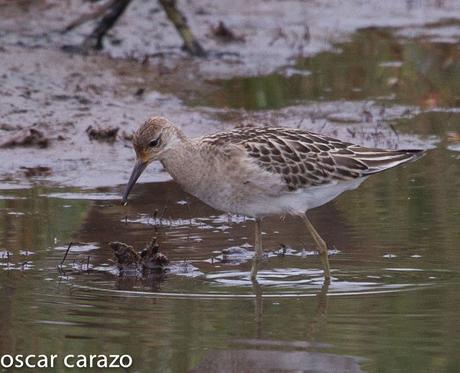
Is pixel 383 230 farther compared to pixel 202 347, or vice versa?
pixel 383 230

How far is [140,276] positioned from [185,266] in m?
0.34

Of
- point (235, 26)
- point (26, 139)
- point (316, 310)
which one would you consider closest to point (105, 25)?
point (235, 26)

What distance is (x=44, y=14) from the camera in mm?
17188

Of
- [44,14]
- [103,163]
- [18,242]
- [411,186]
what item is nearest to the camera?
[18,242]

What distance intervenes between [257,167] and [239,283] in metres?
0.81

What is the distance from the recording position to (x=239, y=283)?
8609 millimetres

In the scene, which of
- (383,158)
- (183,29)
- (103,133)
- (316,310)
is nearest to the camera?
(316,310)

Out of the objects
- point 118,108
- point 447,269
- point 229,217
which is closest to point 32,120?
point 118,108

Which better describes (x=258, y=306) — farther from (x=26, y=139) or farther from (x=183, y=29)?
(x=183, y=29)

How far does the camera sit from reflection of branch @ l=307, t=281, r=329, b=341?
288 inches

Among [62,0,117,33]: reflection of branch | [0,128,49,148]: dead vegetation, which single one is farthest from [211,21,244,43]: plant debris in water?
[0,128,49,148]: dead vegetation

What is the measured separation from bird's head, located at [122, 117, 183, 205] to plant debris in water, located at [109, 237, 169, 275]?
53cm

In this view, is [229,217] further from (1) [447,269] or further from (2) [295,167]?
(1) [447,269]

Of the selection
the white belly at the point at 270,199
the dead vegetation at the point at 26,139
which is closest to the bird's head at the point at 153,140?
the white belly at the point at 270,199
